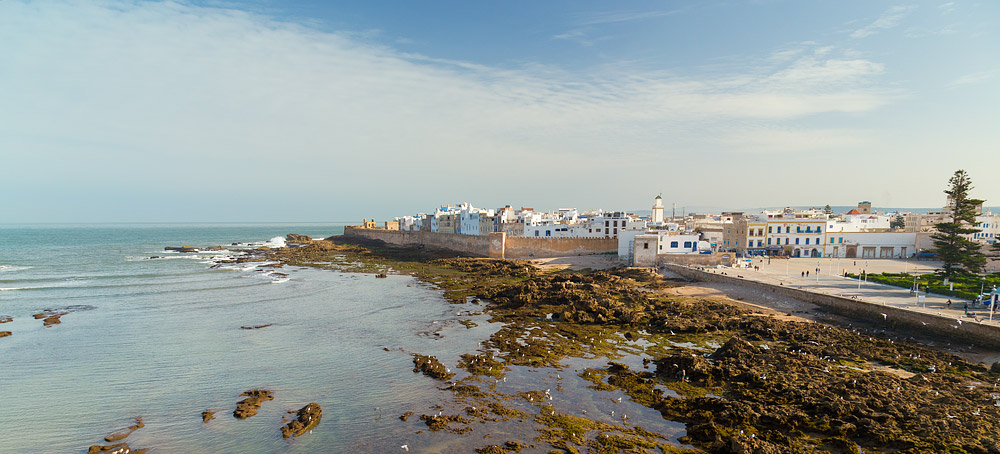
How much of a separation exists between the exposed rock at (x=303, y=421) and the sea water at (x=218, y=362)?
26cm

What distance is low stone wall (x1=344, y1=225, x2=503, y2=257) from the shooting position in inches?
2616

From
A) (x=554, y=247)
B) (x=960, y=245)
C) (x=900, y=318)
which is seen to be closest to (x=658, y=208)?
(x=554, y=247)

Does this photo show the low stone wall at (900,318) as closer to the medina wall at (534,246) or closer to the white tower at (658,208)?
the medina wall at (534,246)

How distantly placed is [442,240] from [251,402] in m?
66.3

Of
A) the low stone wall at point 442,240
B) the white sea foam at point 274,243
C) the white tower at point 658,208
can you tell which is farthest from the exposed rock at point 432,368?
the white sea foam at point 274,243

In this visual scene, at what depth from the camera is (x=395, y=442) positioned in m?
13.1

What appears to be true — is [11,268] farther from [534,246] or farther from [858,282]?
[858,282]

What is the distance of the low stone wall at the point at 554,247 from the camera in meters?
62.8

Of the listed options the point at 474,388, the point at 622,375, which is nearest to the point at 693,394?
the point at 622,375

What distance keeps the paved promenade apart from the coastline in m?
3.96

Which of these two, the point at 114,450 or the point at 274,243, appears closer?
the point at 114,450

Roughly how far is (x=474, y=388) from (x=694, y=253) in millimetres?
34129

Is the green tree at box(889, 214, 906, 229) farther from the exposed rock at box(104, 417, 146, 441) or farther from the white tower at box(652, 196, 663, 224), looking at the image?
the exposed rock at box(104, 417, 146, 441)

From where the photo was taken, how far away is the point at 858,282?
32.9m
